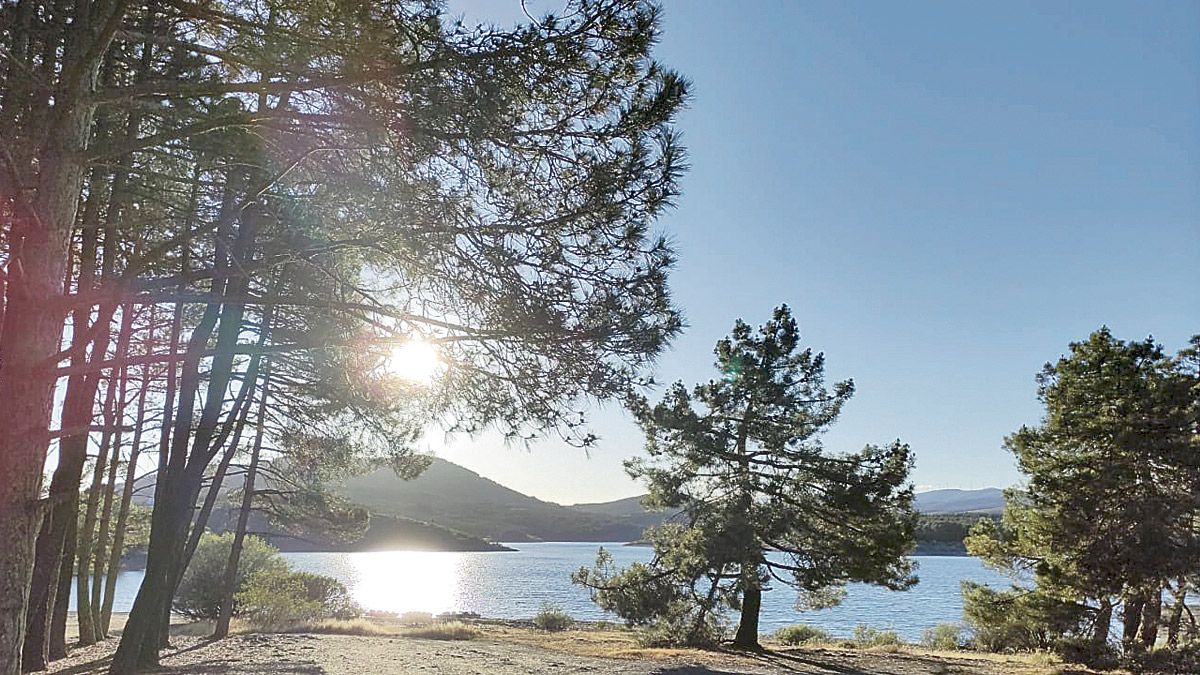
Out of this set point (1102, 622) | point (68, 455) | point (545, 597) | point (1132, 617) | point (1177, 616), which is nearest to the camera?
point (68, 455)

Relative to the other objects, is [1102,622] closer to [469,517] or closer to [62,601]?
[62,601]

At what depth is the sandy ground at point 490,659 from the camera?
8906mm

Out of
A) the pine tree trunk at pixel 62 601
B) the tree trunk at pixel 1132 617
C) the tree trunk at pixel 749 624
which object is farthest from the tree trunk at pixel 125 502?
the tree trunk at pixel 1132 617

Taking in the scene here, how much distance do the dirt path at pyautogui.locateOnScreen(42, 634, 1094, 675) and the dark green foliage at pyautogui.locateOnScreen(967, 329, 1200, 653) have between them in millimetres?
1592

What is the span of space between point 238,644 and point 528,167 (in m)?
10.4

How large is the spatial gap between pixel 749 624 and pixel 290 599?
9.84 meters

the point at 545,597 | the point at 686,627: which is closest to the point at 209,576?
the point at 686,627

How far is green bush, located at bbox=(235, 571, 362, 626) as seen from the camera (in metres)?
15.9

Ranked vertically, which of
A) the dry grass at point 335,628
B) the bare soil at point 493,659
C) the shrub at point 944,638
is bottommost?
the shrub at point 944,638

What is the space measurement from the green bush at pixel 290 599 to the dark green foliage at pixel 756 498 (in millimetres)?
7420

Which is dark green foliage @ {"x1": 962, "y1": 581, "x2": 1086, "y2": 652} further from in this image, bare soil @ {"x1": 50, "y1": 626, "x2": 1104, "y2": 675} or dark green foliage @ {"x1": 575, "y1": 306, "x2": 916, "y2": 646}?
dark green foliage @ {"x1": 575, "y1": 306, "x2": 916, "y2": 646}

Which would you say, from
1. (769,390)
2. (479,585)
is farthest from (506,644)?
(479,585)

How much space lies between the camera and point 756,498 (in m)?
13.5

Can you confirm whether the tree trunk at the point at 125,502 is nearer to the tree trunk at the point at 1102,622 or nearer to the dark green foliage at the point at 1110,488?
the dark green foliage at the point at 1110,488
